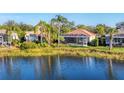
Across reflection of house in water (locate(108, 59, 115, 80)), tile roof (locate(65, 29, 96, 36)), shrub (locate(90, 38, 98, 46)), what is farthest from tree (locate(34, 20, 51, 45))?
reflection of house in water (locate(108, 59, 115, 80))

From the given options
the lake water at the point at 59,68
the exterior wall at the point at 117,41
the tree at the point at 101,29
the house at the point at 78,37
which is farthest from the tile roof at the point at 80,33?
the lake water at the point at 59,68

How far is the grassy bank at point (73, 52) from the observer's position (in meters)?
6.05

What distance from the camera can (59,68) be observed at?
604cm

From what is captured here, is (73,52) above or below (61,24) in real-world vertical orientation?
below

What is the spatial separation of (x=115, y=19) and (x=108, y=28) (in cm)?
21

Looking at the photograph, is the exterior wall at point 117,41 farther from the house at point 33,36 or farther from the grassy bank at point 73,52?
the house at point 33,36

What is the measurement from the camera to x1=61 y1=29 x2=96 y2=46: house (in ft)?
20.1

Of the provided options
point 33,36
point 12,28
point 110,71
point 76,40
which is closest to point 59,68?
point 76,40

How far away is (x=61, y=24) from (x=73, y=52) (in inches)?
17.5

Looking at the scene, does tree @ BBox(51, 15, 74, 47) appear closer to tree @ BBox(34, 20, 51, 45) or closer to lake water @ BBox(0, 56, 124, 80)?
tree @ BBox(34, 20, 51, 45)

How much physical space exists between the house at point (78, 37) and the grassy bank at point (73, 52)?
0.09m

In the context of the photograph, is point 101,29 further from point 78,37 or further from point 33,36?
point 33,36
